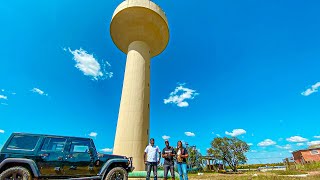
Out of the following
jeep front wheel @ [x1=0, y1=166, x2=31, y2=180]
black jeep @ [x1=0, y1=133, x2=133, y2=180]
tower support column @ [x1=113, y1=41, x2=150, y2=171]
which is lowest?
jeep front wheel @ [x1=0, y1=166, x2=31, y2=180]

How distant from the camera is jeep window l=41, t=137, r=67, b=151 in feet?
21.0

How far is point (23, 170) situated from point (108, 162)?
2626 millimetres

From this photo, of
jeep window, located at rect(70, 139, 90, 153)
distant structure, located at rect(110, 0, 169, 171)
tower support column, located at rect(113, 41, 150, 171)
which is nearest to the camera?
jeep window, located at rect(70, 139, 90, 153)

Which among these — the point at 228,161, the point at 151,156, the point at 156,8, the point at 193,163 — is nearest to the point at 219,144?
the point at 228,161

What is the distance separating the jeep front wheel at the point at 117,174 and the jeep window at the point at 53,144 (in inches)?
77.4

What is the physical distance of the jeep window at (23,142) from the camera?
6041 millimetres

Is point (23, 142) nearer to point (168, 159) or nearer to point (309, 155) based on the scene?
point (168, 159)

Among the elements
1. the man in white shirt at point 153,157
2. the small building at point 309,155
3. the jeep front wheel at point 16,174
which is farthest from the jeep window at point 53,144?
the small building at point 309,155

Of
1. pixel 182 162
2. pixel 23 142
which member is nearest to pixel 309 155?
pixel 182 162

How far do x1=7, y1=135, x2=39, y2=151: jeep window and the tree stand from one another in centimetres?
3445

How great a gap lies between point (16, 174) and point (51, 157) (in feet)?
3.21

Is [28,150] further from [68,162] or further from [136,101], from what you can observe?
[136,101]

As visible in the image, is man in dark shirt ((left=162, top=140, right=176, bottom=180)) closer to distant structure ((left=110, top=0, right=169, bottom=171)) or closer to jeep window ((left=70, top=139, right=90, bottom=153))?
jeep window ((left=70, top=139, right=90, bottom=153))

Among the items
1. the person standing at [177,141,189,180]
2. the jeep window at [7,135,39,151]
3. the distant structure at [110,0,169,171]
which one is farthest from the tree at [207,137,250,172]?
the jeep window at [7,135,39,151]
